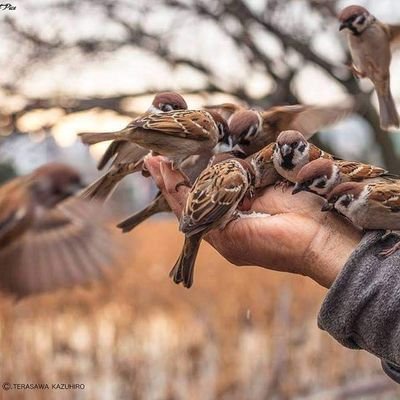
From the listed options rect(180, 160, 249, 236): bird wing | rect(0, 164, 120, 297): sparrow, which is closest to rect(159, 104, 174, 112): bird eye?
rect(180, 160, 249, 236): bird wing

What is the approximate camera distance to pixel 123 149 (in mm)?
1748

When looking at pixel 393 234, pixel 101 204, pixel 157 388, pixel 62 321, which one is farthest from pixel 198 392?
pixel 393 234

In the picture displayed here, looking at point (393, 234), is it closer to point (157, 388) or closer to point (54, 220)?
point (54, 220)

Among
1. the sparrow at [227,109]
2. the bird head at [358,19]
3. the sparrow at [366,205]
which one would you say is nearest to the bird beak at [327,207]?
the sparrow at [366,205]

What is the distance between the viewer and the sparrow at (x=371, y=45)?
1.83 meters

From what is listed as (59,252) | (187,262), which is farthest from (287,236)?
(59,252)

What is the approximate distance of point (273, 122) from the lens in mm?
1713

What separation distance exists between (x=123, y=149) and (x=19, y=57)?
2.17 metres

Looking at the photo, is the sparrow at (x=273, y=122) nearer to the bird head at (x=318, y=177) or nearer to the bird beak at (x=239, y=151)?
the bird beak at (x=239, y=151)

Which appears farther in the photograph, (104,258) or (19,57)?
(19,57)

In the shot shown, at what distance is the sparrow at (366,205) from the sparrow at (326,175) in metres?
0.02

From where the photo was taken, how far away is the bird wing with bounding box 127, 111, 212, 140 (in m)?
1.61

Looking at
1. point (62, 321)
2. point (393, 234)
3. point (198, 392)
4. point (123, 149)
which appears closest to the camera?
point (393, 234)

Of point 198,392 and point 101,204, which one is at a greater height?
point 101,204
